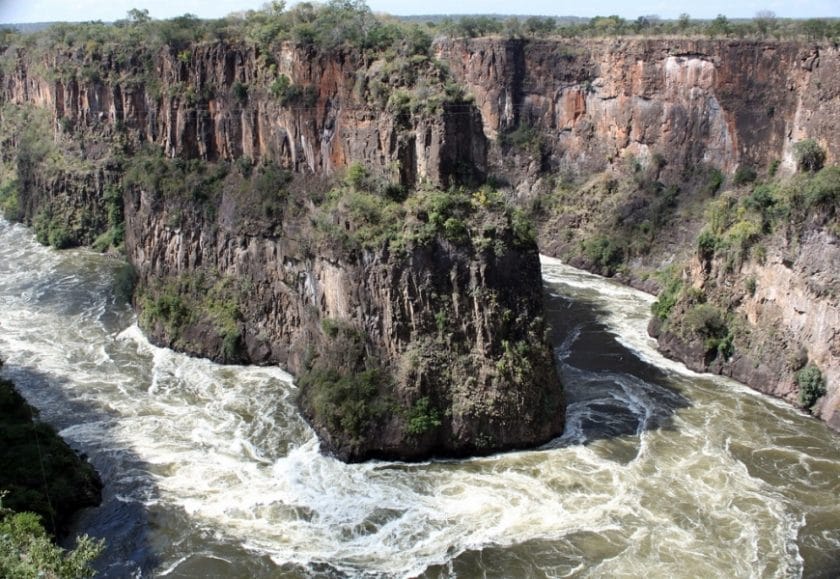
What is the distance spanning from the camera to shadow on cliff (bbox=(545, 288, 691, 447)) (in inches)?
1394

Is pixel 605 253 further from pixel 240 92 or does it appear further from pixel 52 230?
pixel 52 230

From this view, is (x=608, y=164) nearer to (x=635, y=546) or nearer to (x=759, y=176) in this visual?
(x=759, y=176)

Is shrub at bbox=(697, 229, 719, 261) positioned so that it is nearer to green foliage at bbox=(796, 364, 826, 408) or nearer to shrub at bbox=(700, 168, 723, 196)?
green foliage at bbox=(796, 364, 826, 408)

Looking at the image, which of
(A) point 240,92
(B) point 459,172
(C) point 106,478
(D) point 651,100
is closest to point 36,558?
(C) point 106,478

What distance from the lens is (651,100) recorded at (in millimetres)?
59750

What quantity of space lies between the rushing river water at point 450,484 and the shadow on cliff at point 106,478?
0.09m

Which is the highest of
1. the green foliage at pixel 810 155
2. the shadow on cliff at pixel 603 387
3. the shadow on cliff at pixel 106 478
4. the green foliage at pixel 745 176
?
the green foliage at pixel 810 155

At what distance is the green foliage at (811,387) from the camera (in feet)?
122

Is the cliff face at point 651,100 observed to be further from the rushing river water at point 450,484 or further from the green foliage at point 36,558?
the green foliage at point 36,558

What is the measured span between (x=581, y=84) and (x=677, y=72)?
9.00m

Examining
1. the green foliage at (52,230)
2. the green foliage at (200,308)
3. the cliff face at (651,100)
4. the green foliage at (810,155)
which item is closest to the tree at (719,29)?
the cliff face at (651,100)

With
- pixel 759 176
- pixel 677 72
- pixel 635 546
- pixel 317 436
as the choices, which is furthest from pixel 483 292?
pixel 677 72

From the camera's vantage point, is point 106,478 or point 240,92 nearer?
point 106,478

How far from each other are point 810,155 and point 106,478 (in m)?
37.3
